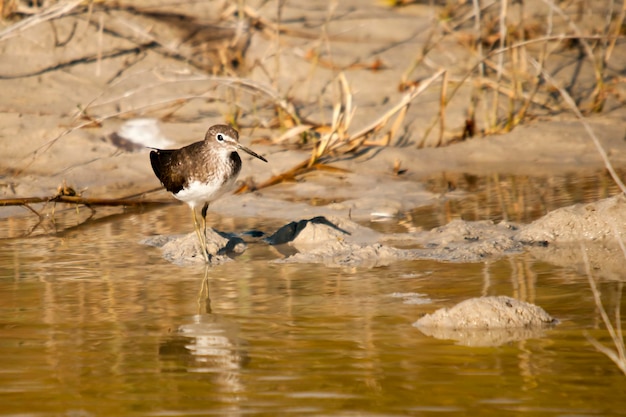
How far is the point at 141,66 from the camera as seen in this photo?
1123 centimetres

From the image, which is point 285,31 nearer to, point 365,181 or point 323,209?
point 365,181

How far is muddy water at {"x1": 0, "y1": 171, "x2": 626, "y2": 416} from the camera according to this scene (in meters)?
3.86

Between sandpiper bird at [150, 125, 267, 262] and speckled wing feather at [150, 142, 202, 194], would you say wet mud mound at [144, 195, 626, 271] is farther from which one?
speckled wing feather at [150, 142, 202, 194]

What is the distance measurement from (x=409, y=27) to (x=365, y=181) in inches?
156

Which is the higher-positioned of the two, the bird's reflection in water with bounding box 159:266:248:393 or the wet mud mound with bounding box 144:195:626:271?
the wet mud mound with bounding box 144:195:626:271

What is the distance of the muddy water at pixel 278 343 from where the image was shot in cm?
386

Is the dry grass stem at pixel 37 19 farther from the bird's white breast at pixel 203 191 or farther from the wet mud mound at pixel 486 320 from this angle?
the wet mud mound at pixel 486 320

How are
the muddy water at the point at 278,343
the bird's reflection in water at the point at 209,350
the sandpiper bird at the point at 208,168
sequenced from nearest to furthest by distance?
1. the muddy water at the point at 278,343
2. the bird's reflection in water at the point at 209,350
3. the sandpiper bird at the point at 208,168

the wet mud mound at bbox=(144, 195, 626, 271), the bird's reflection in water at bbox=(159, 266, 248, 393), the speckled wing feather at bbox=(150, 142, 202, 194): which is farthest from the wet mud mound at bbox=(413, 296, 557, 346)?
the speckled wing feather at bbox=(150, 142, 202, 194)

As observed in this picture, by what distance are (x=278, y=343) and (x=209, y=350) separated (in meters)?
0.30

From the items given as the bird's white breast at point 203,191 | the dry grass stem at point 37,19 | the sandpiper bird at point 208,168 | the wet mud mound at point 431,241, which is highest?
the dry grass stem at point 37,19

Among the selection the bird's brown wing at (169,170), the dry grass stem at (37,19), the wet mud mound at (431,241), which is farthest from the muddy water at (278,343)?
the dry grass stem at (37,19)

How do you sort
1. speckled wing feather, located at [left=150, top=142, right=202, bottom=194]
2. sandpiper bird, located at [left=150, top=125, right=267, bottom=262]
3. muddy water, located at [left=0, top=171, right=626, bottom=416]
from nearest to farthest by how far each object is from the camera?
muddy water, located at [left=0, top=171, right=626, bottom=416] → sandpiper bird, located at [left=150, top=125, right=267, bottom=262] → speckled wing feather, located at [left=150, top=142, right=202, bottom=194]

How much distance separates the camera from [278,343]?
15.1 feet
